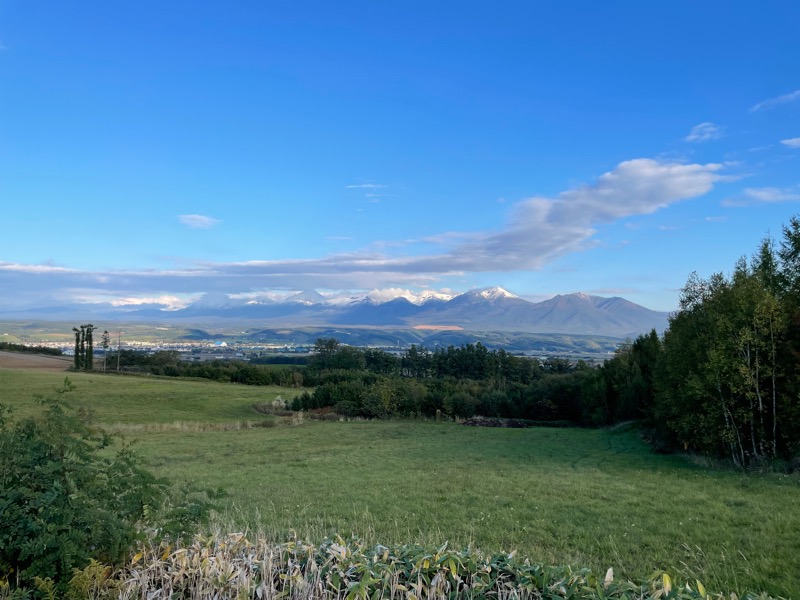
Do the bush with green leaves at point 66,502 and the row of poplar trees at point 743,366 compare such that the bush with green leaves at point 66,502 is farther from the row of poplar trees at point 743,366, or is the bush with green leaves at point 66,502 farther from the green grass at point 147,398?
the green grass at point 147,398

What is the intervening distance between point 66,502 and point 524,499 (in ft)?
34.7

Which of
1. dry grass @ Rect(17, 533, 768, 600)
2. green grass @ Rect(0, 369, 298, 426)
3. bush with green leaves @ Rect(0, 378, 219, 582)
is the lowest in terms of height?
green grass @ Rect(0, 369, 298, 426)

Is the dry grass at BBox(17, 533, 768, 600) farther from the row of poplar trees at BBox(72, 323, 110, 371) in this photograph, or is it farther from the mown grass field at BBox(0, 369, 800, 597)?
the row of poplar trees at BBox(72, 323, 110, 371)

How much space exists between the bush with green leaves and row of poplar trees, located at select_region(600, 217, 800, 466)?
2007cm

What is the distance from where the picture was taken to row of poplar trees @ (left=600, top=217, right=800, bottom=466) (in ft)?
60.2

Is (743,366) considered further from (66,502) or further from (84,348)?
(84,348)

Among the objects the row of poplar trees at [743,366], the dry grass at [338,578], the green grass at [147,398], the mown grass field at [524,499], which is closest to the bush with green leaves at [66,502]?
the dry grass at [338,578]

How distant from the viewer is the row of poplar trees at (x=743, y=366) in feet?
60.2

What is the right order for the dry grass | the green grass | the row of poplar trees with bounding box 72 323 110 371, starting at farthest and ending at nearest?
the row of poplar trees with bounding box 72 323 110 371
the green grass
the dry grass

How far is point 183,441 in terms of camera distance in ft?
95.8

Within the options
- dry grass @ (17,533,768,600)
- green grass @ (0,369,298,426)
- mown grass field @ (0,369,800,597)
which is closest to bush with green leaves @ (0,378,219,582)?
dry grass @ (17,533,768,600)

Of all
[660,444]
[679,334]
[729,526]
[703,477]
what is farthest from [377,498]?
[660,444]

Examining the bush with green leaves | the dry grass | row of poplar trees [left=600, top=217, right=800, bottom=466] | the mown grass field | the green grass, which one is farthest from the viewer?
the green grass

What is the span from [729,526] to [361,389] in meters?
47.6
